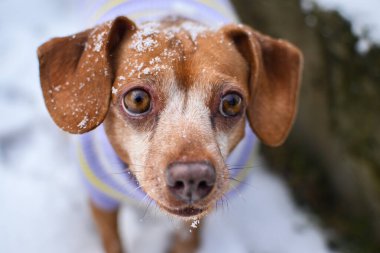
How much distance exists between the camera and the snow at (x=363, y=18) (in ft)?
10.1

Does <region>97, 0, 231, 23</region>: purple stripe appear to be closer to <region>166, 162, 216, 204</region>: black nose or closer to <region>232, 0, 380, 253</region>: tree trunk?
Answer: <region>232, 0, 380, 253</region>: tree trunk

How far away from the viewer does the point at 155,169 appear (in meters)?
2.26

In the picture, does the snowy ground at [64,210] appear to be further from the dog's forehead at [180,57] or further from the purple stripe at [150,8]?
the dog's forehead at [180,57]

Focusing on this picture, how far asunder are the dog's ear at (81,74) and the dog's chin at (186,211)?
54cm

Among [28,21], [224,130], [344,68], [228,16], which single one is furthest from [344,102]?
[28,21]

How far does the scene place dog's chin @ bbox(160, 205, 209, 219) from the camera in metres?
2.26

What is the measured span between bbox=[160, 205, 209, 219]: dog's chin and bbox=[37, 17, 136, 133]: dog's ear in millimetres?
535

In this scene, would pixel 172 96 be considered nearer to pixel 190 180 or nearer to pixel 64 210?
pixel 190 180

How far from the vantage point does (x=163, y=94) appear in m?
2.37

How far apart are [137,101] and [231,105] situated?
1.47ft

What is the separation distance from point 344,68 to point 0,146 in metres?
2.45

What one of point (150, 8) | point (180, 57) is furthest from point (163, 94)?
point (150, 8)

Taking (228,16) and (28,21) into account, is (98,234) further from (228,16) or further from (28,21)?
(28,21)

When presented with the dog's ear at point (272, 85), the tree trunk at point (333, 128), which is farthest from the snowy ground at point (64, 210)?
the dog's ear at point (272, 85)
